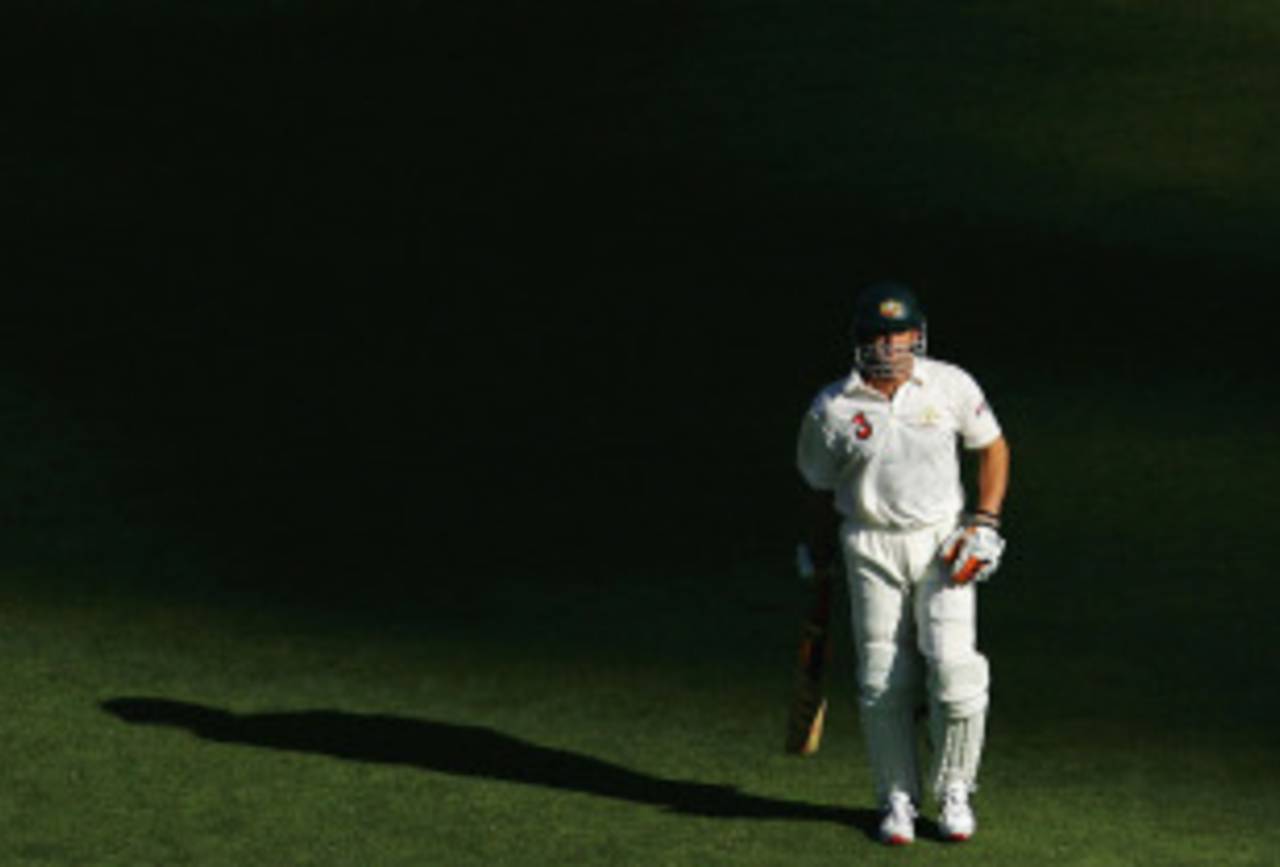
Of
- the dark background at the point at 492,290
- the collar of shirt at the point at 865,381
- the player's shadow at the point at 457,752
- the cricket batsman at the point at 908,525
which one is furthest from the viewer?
the dark background at the point at 492,290

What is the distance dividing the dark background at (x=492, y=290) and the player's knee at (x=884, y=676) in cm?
359

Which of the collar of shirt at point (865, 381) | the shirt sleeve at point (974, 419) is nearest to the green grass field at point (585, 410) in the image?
the shirt sleeve at point (974, 419)

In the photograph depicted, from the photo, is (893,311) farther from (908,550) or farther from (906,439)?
(908,550)

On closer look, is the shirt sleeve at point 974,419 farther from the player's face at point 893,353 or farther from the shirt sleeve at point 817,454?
the shirt sleeve at point 817,454

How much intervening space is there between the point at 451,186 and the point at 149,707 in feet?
27.8

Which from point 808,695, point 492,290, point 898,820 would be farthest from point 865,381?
point 492,290

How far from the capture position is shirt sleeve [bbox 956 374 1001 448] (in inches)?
433

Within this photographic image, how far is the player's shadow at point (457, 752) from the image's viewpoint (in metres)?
11.7

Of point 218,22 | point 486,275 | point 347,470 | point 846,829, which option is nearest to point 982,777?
point 846,829

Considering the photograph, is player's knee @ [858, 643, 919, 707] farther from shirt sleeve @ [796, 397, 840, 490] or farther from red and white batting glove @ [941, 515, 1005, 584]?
shirt sleeve @ [796, 397, 840, 490]

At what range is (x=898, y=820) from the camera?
36.6 ft

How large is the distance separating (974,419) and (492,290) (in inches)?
320

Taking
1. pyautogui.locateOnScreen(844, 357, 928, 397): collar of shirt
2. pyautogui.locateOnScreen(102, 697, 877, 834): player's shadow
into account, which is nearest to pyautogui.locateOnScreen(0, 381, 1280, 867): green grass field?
pyautogui.locateOnScreen(102, 697, 877, 834): player's shadow

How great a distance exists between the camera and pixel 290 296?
18969 mm
